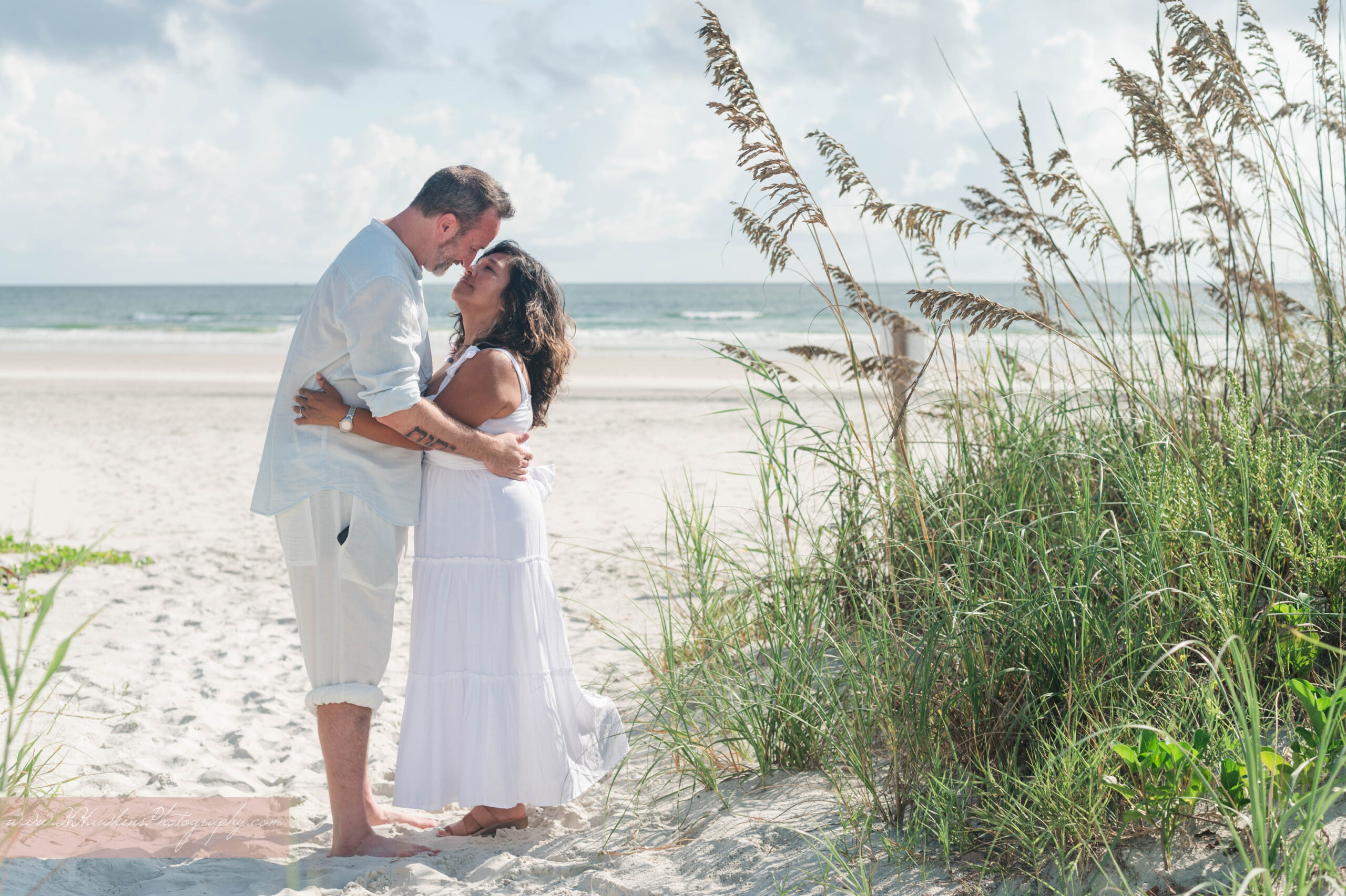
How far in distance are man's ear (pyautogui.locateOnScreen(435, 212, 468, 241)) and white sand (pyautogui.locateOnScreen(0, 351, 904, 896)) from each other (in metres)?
1.39

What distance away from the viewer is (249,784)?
343 cm

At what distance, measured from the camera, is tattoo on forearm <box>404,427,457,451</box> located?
9.24 ft

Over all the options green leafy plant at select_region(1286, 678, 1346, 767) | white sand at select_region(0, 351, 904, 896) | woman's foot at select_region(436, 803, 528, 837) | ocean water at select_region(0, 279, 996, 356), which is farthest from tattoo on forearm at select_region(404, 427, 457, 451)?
green leafy plant at select_region(1286, 678, 1346, 767)

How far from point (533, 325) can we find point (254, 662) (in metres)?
2.62

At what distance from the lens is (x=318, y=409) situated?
2.80 m

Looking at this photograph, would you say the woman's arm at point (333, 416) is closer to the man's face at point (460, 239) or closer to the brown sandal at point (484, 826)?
the man's face at point (460, 239)

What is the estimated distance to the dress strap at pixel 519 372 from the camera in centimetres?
303

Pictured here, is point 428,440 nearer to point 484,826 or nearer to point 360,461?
point 360,461

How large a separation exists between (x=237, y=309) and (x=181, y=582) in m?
56.9

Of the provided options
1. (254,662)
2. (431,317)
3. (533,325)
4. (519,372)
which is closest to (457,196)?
(533,325)

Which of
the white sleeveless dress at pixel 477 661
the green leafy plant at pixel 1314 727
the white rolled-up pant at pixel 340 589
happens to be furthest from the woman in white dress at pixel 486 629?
the green leafy plant at pixel 1314 727

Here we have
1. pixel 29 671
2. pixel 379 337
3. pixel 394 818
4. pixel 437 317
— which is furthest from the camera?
pixel 437 317

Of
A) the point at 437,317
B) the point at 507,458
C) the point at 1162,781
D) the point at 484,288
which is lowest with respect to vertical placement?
the point at 1162,781

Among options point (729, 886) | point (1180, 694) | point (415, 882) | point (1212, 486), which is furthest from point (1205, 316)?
point (415, 882)
